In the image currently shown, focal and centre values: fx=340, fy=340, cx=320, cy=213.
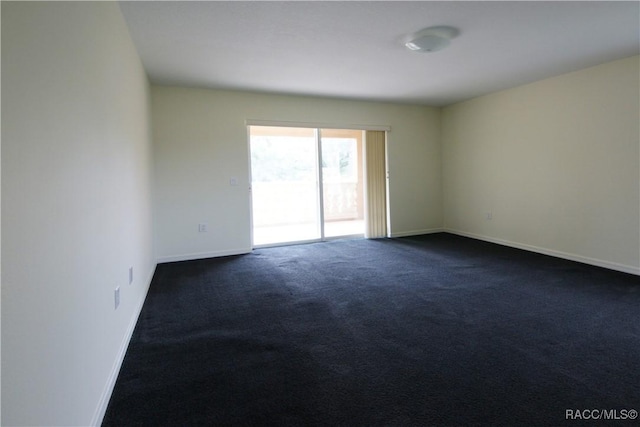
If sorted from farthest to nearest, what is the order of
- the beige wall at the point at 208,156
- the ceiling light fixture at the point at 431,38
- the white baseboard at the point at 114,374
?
the beige wall at the point at 208,156, the ceiling light fixture at the point at 431,38, the white baseboard at the point at 114,374

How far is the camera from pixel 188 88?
446cm

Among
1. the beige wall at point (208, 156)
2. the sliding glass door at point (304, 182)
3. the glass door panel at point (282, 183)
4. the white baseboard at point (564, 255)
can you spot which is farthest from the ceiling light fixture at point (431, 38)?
the white baseboard at point (564, 255)

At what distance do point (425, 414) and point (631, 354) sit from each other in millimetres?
1438

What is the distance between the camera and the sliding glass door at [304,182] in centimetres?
578

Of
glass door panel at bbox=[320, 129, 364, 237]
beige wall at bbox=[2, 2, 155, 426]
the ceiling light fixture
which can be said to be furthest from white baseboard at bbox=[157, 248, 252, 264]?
the ceiling light fixture

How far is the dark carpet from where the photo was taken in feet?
5.22

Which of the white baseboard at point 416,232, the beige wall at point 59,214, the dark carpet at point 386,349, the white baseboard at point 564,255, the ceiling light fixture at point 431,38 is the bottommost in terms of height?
the dark carpet at point 386,349

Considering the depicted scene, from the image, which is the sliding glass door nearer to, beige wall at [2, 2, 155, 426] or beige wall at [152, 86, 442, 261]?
beige wall at [152, 86, 442, 261]

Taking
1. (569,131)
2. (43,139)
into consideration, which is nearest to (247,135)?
(43,139)

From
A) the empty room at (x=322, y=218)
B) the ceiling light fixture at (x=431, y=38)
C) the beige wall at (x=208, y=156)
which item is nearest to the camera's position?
the empty room at (x=322, y=218)

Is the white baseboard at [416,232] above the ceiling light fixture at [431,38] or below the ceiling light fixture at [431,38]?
below

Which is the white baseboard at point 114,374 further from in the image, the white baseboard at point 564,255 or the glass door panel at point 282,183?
the white baseboard at point 564,255

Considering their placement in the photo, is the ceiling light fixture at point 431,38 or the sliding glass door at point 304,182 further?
the sliding glass door at point 304,182

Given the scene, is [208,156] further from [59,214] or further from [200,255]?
[59,214]
